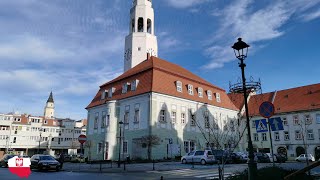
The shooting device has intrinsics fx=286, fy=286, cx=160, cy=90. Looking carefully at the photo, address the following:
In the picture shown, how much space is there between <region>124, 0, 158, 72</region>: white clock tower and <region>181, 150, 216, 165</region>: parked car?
29880 millimetres

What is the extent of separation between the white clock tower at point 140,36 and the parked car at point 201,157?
29880 millimetres

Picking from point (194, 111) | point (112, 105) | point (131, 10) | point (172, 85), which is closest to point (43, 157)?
point (112, 105)

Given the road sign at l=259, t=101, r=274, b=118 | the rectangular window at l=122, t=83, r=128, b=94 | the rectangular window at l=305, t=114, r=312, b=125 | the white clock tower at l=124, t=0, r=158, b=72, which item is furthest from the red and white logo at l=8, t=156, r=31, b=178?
the rectangular window at l=305, t=114, r=312, b=125

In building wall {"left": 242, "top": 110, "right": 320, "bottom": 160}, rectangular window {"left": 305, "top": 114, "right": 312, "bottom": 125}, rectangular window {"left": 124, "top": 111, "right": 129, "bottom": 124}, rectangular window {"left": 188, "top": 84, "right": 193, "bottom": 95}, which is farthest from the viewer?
rectangular window {"left": 305, "top": 114, "right": 312, "bottom": 125}

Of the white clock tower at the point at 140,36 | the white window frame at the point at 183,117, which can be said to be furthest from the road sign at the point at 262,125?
the white clock tower at the point at 140,36

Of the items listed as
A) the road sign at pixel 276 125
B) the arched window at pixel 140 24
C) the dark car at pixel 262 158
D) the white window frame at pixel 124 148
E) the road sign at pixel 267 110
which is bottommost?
the dark car at pixel 262 158

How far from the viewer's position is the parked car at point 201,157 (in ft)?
89.5

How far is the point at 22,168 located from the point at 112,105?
119ft

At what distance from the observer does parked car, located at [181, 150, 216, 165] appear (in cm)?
2728

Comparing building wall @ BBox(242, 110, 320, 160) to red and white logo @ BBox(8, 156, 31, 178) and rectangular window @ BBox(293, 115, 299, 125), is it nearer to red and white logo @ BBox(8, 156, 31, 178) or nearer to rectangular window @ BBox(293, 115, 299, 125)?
rectangular window @ BBox(293, 115, 299, 125)

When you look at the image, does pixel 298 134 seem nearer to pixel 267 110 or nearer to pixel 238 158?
pixel 238 158

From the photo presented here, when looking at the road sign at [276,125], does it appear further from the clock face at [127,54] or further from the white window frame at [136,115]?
the clock face at [127,54]

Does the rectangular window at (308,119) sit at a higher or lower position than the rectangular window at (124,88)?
lower

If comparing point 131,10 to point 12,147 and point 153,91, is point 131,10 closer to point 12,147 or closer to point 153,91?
point 153,91
